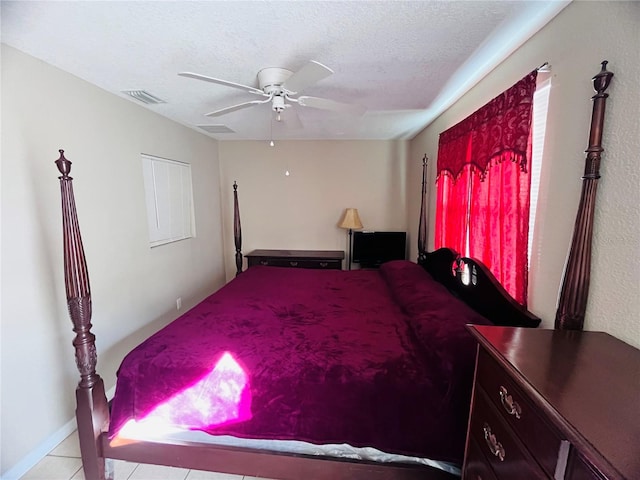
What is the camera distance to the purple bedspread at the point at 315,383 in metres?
1.34

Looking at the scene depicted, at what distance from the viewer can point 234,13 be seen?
4.56 ft

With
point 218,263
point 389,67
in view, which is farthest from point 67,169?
point 218,263

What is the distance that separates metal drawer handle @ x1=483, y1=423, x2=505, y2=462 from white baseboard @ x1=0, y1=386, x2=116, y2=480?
2431 millimetres

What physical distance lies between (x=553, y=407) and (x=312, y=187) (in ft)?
12.8

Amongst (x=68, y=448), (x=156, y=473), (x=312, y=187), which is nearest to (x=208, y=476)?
(x=156, y=473)

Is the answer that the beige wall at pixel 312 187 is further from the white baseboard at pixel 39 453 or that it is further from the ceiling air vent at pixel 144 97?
→ the white baseboard at pixel 39 453

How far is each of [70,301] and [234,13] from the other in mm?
1556

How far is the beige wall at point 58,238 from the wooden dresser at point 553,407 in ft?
7.80

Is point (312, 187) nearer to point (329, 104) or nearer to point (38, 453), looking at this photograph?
point (329, 104)

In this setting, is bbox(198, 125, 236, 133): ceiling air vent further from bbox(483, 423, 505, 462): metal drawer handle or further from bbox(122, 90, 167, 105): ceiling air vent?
bbox(483, 423, 505, 462): metal drawer handle

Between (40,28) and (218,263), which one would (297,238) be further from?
(40,28)

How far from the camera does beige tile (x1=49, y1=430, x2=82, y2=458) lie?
1840 millimetres

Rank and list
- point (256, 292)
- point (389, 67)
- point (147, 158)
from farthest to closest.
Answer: point (147, 158) → point (256, 292) → point (389, 67)

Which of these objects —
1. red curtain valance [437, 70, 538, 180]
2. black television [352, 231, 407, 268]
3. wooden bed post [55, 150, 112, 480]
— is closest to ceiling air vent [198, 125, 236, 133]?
black television [352, 231, 407, 268]
